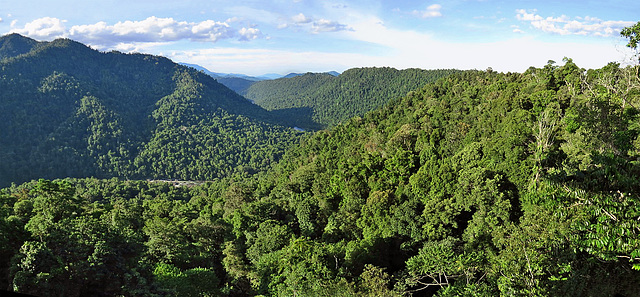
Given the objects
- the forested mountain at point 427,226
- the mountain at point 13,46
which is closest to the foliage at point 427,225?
the forested mountain at point 427,226

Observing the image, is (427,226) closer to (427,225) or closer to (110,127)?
(427,225)

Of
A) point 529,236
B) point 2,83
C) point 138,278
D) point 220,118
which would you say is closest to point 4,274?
point 138,278

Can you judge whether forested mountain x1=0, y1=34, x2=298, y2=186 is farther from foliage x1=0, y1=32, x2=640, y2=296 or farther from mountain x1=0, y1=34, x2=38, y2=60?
foliage x1=0, y1=32, x2=640, y2=296

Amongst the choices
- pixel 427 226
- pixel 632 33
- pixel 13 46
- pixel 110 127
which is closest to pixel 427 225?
pixel 427 226

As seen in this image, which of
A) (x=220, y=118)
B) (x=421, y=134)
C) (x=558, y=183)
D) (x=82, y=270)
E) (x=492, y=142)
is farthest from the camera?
(x=220, y=118)

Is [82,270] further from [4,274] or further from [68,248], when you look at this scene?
[4,274]

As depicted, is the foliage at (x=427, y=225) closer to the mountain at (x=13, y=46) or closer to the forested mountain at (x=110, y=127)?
the forested mountain at (x=110, y=127)
